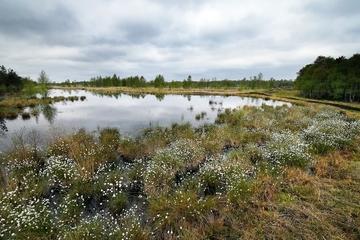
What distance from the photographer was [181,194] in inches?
259

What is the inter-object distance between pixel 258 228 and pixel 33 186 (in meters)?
8.31

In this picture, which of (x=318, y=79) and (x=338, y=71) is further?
(x=318, y=79)

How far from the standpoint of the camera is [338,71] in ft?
156

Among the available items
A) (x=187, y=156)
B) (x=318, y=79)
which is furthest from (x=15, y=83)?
(x=318, y=79)

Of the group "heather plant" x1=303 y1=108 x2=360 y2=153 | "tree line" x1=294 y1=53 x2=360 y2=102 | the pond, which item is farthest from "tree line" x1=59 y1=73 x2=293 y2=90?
"heather plant" x1=303 y1=108 x2=360 y2=153

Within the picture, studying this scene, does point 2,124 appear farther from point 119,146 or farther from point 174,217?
point 174,217

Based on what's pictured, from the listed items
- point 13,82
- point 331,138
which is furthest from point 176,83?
point 331,138

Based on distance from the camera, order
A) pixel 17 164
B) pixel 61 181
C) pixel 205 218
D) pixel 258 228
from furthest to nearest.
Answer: pixel 17 164 < pixel 61 181 < pixel 205 218 < pixel 258 228

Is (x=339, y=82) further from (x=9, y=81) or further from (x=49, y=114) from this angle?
(x=9, y=81)

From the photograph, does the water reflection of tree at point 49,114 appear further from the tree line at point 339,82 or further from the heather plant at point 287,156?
the tree line at point 339,82

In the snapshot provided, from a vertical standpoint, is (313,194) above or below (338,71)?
below

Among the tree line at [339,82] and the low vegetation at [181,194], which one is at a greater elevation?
the tree line at [339,82]

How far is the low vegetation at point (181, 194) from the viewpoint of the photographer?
5.35m

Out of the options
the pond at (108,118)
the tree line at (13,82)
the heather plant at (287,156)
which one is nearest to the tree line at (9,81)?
the tree line at (13,82)
